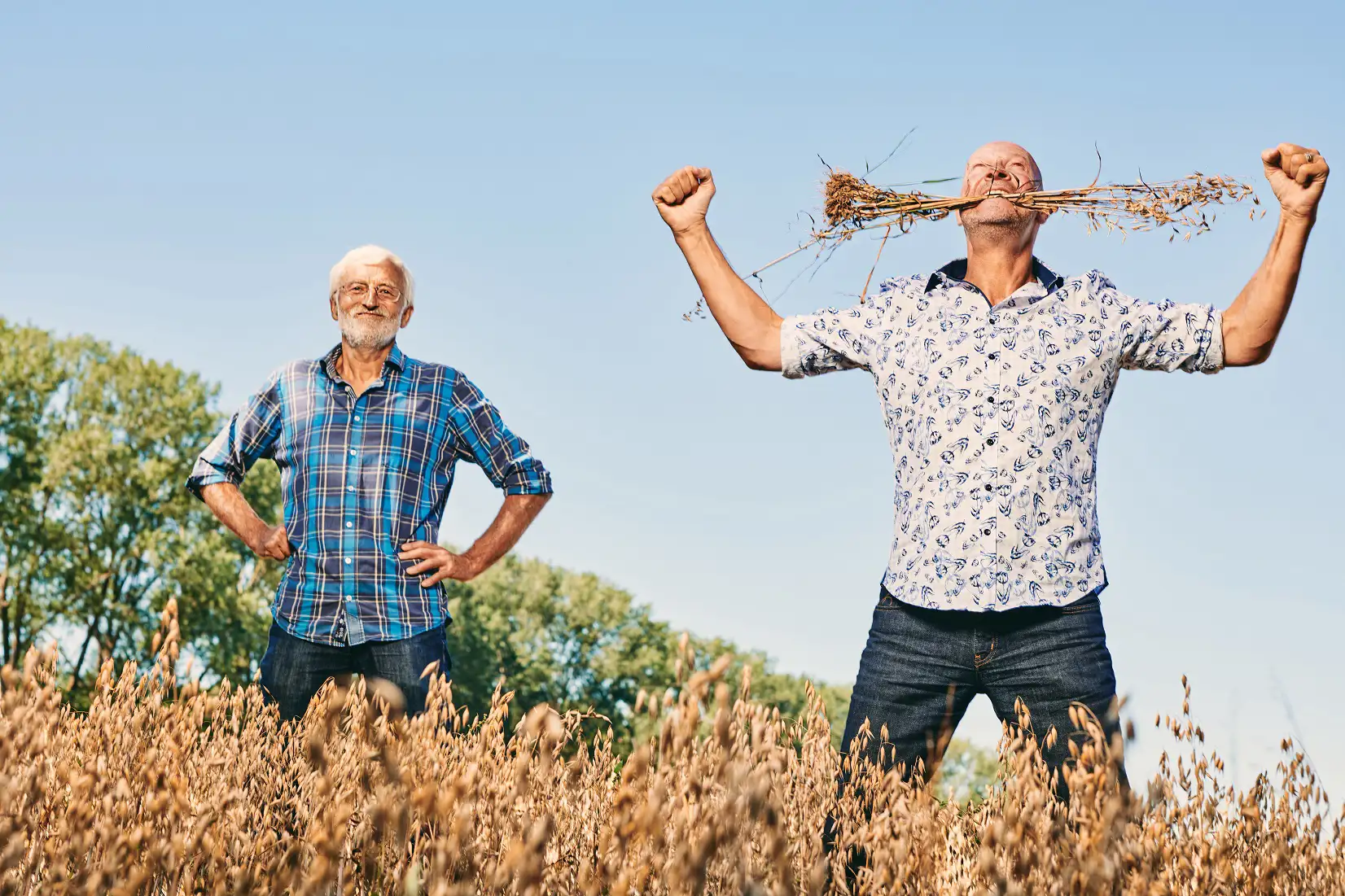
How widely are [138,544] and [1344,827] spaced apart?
24.6m

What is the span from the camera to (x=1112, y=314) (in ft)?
12.1

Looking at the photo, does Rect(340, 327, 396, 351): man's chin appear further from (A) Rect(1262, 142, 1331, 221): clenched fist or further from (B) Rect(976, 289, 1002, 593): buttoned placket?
(A) Rect(1262, 142, 1331, 221): clenched fist

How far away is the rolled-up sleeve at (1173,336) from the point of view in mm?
3619

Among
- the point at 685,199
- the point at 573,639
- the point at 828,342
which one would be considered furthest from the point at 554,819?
the point at 573,639

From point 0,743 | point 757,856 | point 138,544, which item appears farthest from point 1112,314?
point 138,544

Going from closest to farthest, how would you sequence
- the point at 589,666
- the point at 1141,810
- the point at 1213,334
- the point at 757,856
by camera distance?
the point at 1141,810 < the point at 757,856 < the point at 1213,334 < the point at 589,666

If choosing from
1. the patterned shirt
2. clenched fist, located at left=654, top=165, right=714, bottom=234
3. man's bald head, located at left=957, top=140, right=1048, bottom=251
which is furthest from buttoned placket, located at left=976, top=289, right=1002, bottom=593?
clenched fist, located at left=654, top=165, right=714, bottom=234

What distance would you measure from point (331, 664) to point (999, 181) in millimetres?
3140

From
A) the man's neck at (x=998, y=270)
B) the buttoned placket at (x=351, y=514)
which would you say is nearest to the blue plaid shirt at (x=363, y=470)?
the buttoned placket at (x=351, y=514)

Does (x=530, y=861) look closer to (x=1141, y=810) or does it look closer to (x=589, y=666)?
(x=1141, y=810)

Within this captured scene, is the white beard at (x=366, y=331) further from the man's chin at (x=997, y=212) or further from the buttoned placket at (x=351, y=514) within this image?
the man's chin at (x=997, y=212)

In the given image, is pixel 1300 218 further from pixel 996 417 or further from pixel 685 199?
pixel 685 199

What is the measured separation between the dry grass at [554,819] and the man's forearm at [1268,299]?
116 cm

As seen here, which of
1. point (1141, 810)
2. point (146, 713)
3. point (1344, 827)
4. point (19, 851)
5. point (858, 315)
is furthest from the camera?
point (858, 315)
